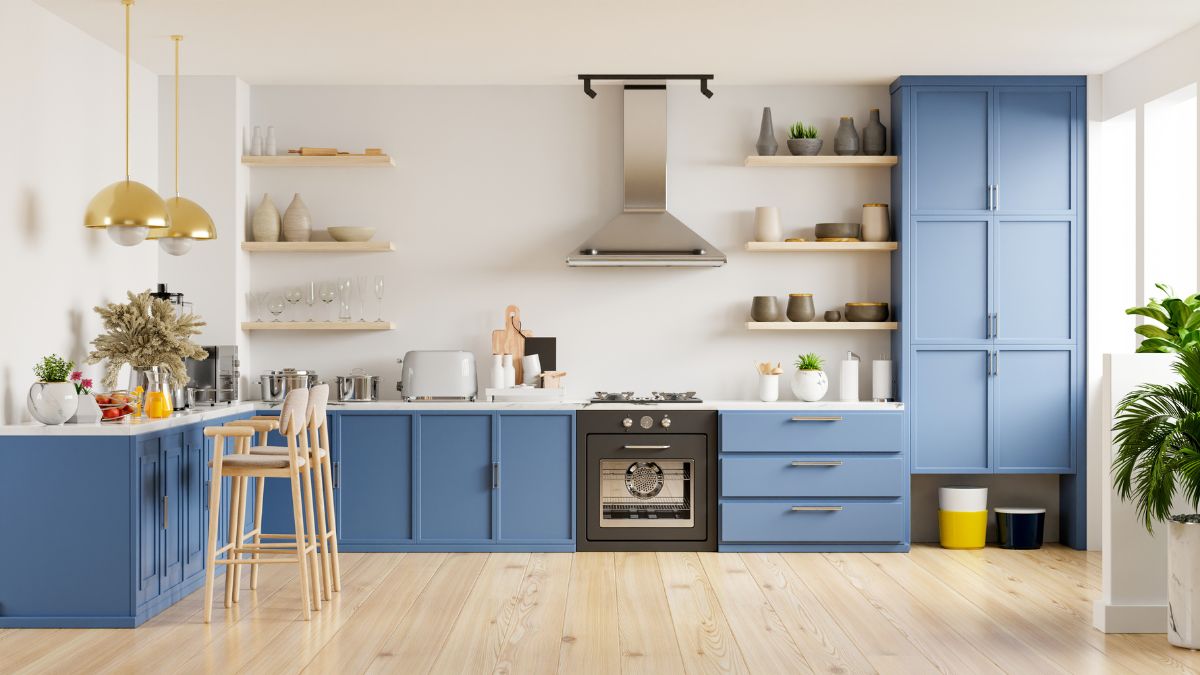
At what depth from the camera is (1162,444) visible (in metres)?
3.77

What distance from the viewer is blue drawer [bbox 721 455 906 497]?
5.60 m

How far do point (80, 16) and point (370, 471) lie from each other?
8.43 ft

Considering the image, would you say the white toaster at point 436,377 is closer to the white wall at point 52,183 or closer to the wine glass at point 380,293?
the wine glass at point 380,293

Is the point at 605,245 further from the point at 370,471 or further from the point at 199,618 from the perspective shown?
the point at 199,618

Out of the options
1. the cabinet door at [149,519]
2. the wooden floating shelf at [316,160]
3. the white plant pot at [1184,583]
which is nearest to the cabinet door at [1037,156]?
the white plant pot at [1184,583]

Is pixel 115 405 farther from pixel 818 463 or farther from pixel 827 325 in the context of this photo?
pixel 827 325

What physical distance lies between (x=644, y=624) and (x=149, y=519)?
2041 millimetres

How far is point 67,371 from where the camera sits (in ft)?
13.9

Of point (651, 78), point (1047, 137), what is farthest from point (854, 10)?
point (1047, 137)

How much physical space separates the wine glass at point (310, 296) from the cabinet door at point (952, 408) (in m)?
3.39

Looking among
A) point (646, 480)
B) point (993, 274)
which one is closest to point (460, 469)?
point (646, 480)

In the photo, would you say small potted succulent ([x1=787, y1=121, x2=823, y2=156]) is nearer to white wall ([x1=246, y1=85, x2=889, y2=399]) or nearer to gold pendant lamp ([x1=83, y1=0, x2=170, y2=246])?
white wall ([x1=246, y1=85, x2=889, y2=399])

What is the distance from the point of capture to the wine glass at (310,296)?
6.01m

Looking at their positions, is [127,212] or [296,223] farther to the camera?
[296,223]
